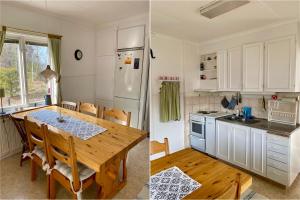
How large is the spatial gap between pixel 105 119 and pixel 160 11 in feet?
2.01

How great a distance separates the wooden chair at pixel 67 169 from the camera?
0.70 metres

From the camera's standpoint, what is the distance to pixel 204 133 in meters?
2.13

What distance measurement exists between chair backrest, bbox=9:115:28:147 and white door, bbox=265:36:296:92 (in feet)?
6.38

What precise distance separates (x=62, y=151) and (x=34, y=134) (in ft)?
0.55

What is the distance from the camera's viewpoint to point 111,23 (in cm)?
75

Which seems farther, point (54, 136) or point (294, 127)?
point (294, 127)

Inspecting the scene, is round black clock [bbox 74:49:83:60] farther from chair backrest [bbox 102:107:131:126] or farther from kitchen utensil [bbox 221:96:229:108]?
kitchen utensil [bbox 221:96:229:108]

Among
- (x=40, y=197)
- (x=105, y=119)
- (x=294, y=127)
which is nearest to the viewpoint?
(x=40, y=197)

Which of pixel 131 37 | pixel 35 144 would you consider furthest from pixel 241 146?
pixel 35 144

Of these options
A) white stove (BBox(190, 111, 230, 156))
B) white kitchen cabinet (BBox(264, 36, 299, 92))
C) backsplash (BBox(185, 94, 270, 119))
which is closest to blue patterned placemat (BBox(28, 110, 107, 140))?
backsplash (BBox(185, 94, 270, 119))

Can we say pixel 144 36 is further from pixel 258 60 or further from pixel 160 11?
pixel 258 60

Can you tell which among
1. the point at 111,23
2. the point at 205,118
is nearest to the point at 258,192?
the point at 205,118

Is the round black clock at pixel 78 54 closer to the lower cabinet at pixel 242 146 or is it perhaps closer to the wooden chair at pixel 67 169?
the wooden chair at pixel 67 169

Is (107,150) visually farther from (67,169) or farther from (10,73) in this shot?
(10,73)
